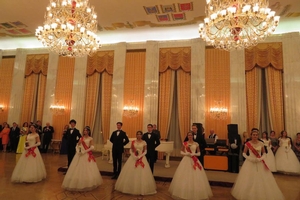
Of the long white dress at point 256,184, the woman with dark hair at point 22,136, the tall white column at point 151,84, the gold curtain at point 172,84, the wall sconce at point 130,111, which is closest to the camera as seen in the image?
the long white dress at point 256,184

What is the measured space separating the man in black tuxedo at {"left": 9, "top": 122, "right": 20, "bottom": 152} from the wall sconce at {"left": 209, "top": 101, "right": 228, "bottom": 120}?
1016 centimetres

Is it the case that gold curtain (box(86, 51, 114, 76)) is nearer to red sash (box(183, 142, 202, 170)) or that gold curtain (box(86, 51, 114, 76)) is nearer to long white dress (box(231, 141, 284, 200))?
red sash (box(183, 142, 202, 170))

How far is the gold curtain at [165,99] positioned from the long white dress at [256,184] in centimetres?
603

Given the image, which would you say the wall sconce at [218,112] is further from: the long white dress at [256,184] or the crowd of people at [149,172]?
the long white dress at [256,184]

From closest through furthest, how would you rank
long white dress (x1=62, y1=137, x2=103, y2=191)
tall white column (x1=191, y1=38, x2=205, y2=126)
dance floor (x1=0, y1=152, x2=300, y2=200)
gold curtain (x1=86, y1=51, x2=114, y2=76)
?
dance floor (x1=0, y1=152, x2=300, y2=200)
long white dress (x1=62, y1=137, x2=103, y2=191)
tall white column (x1=191, y1=38, x2=205, y2=126)
gold curtain (x1=86, y1=51, x2=114, y2=76)

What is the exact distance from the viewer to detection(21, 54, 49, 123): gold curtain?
12.8 m

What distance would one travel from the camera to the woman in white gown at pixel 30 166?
5.78 meters

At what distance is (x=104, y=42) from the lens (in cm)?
1270

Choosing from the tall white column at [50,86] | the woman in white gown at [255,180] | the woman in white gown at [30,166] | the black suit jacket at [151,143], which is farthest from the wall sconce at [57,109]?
the woman in white gown at [255,180]

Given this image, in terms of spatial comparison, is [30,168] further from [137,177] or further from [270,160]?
[270,160]

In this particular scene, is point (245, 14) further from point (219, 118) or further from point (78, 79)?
point (78, 79)

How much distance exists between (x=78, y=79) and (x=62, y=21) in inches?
232

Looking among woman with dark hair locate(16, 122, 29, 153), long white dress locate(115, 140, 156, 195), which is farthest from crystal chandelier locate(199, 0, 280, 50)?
woman with dark hair locate(16, 122, 29, 153)

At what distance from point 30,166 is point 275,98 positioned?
9.86m
